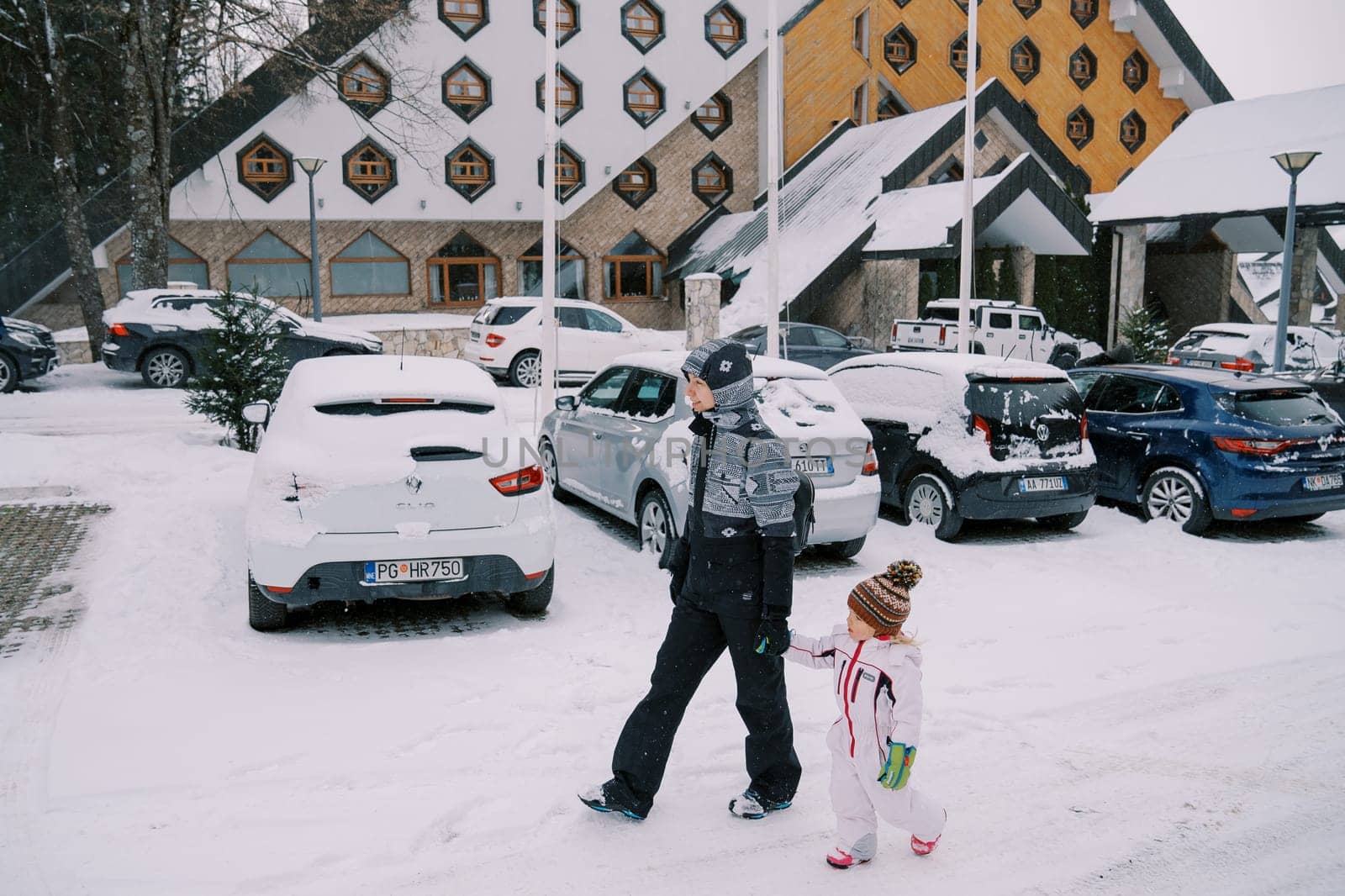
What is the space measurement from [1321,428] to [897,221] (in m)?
15.8

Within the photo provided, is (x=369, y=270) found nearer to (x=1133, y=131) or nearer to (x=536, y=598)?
(x=536, y=598)

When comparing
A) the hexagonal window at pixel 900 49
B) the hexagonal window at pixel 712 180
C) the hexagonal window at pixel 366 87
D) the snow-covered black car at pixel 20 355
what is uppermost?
the hexagonal window at pixel 900 49

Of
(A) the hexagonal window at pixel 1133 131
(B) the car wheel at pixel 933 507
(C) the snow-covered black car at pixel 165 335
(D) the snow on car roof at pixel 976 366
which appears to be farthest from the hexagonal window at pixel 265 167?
(A) the hexagonal window at pixel 1133 131

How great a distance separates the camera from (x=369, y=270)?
27062mm

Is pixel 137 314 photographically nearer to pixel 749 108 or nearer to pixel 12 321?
pixel 12 321

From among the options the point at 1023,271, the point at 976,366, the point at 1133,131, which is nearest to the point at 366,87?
the point at 1023,271

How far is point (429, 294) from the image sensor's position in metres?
27.7

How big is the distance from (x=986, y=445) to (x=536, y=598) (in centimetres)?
436

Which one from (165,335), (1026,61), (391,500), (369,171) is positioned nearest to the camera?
(391,500)

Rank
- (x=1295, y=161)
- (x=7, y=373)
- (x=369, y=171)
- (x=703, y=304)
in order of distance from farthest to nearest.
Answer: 1. (x=369, y=171)
2. (x=703, y=304)
3. (x=7, y=373)
4. (x=1295, y=161)

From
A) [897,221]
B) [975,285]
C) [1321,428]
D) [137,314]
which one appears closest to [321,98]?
[137,314]

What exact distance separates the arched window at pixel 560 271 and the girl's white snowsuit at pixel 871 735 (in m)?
25.2

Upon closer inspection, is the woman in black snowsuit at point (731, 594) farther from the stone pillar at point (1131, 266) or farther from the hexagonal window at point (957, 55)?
the hexagonal window at point (957, 55)

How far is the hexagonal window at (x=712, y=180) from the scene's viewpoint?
29500mm
